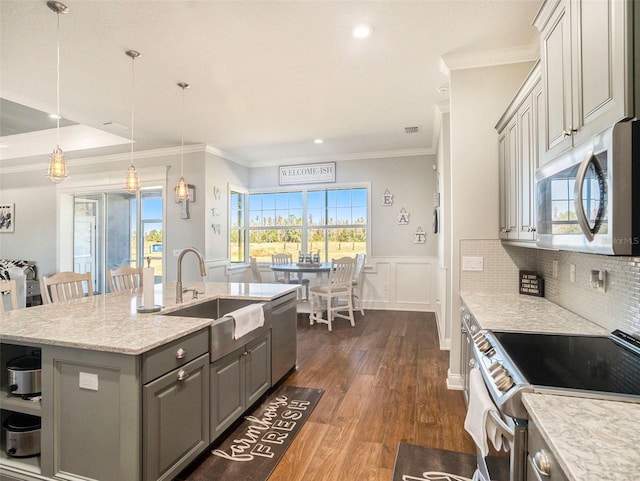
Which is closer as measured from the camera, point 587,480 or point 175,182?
point 587,480

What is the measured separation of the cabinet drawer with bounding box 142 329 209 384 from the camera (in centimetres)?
156

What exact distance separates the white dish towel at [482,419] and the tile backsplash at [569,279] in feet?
2.38

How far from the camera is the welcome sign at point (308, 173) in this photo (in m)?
6.42

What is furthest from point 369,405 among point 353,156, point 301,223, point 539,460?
point 353,156

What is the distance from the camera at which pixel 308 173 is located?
656 cm

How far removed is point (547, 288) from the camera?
245 centimetres

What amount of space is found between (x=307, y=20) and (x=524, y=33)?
164 centimetres

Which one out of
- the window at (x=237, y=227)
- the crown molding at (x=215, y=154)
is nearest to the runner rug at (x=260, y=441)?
the window at (x=237, y=227)

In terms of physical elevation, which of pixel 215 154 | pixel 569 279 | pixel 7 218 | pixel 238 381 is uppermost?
pixel 215 154

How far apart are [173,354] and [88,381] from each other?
38 centimetres

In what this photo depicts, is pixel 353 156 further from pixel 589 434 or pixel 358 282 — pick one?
pixel 589 434

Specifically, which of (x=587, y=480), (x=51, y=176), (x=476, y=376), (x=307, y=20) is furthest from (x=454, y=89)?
(x=51, y=176)

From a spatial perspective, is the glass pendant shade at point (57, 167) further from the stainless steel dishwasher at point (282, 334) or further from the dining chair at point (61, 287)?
the stainless steel dishwasher at point (282, 334)

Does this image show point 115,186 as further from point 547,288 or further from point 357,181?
point 547,288
